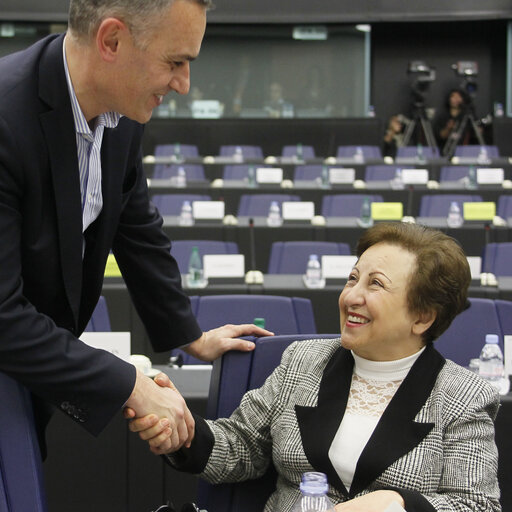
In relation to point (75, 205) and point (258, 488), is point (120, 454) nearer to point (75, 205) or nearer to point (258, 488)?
point (258, 488)

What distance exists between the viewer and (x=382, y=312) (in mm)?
2037

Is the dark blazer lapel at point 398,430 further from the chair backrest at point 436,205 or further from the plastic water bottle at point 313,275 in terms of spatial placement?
the chair backrest at point 436,205

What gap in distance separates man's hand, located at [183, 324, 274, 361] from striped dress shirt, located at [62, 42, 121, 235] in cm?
41

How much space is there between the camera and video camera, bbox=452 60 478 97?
14.5 meters

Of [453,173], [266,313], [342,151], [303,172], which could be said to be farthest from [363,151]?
[266,313]

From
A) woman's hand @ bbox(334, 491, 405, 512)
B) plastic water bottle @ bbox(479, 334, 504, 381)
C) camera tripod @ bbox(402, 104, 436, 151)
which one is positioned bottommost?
plastic water bottle @ bbox(479, 334, 504, 381)

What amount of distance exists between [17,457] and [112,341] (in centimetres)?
135

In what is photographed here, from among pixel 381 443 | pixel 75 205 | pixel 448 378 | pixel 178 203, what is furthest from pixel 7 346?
pixel 178 203

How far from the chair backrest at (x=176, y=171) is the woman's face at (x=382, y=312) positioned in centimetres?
749

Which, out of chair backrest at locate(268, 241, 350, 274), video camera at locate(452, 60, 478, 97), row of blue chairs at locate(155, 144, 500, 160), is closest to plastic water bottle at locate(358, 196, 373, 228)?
chair backrest at locate(268, 241, 350, 274)

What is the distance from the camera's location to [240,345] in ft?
7.18

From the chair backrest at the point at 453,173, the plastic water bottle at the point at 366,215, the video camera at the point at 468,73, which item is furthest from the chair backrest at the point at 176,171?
A: the video camera at the point at 468,73

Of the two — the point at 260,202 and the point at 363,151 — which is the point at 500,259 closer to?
the point at 260,202

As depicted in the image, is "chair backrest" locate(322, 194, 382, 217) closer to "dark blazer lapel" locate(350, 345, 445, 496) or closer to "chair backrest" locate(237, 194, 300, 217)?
"chair backrest" locate(237, 194, 300, 217)
